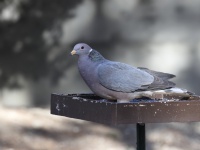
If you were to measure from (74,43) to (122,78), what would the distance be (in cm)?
356

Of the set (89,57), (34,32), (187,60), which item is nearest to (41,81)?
(34,32)

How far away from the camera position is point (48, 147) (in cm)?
607

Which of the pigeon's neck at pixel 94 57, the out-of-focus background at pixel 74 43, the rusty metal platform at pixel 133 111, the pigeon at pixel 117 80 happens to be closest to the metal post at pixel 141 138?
the pigeon at pixel 117 80

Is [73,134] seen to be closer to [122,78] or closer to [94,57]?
[94,57]

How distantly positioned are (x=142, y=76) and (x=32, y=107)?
369 centimetres

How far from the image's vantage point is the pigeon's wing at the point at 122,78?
312 centimetres

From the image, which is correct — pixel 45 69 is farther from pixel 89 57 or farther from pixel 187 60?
pixel 89 57

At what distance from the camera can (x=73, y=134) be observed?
6.35 meters

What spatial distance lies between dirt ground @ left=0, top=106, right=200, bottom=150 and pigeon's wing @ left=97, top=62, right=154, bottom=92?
295 centimetres

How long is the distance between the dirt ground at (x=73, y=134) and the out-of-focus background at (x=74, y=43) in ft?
0.04

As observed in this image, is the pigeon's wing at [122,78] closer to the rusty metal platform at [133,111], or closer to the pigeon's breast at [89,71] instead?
the pigeon's breast at [89,71]

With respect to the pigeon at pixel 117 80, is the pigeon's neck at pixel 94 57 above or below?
above

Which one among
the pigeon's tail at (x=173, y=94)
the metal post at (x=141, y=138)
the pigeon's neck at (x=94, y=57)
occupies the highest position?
the pigeon's neck at (x=94, y=57)

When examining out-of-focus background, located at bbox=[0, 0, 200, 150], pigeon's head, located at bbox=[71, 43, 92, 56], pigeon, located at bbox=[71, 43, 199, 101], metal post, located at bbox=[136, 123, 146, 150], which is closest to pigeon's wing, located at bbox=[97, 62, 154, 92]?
pigeon, located at bbox=[71, 43, 199, 101]
